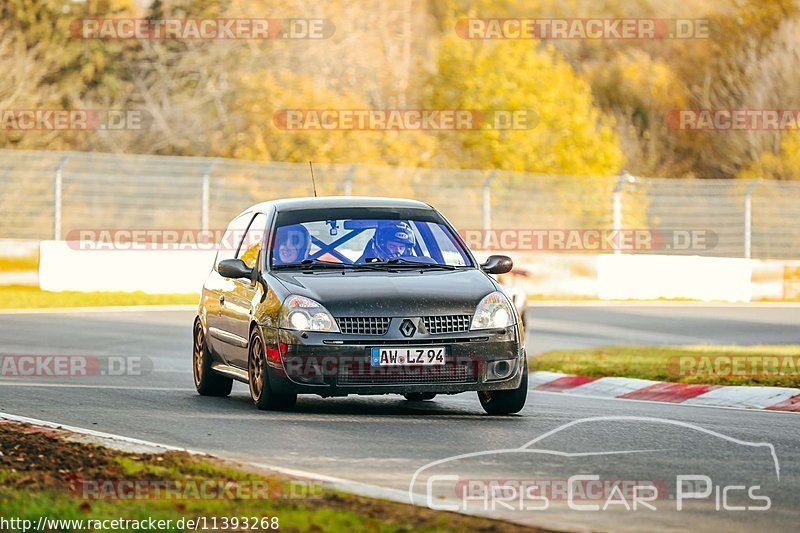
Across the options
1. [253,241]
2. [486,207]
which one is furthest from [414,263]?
[486,207]

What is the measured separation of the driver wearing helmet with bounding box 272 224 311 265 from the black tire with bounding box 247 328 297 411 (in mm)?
656

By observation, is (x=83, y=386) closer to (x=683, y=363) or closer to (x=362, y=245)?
(x=362, y=245)

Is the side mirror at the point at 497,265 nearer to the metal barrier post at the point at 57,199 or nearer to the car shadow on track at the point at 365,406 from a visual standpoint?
the car shadow on track at the point at 365,406

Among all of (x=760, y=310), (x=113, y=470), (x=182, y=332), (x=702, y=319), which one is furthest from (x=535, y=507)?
(x=760, y=310)

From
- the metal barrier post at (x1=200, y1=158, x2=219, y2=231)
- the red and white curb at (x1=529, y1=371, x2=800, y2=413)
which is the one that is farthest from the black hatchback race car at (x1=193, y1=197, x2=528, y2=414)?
the metal barrier post at (x1=200, y1=158, x2=219, y2=231)

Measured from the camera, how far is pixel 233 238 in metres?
14.1

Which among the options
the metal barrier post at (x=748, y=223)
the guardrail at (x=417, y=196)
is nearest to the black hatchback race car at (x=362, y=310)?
the guardrail at (x=417, y=196)

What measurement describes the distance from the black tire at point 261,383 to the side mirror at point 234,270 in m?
0.52

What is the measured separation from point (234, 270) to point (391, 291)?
1.54 m

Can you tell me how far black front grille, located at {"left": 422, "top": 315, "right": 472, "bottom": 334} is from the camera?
37.4 feet

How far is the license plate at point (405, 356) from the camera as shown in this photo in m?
11.3

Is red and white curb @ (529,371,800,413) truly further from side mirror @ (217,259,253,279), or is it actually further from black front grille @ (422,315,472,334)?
side mirror @ (217,259,253,279)

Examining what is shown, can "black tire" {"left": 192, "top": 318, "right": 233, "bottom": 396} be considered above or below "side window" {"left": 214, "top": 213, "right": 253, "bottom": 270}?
below

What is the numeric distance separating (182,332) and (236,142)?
31.5 m
